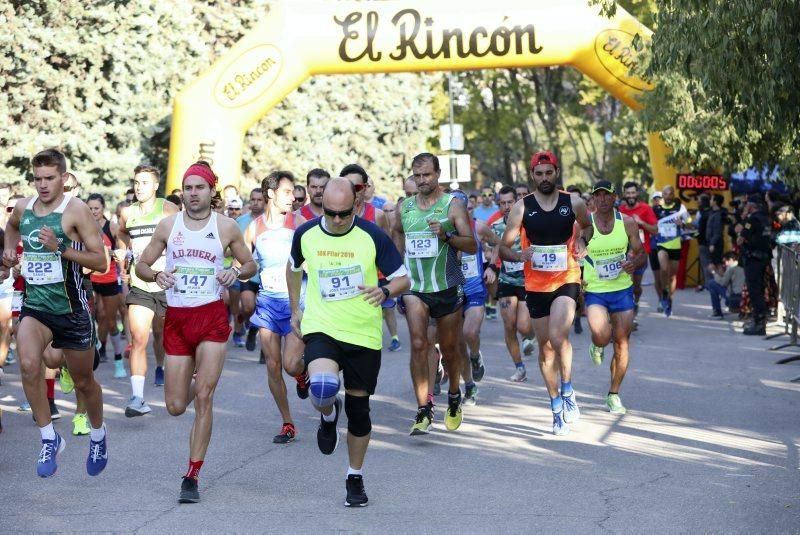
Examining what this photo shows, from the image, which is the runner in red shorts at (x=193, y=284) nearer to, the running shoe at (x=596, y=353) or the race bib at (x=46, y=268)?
the race bib at (x=46, y=268)

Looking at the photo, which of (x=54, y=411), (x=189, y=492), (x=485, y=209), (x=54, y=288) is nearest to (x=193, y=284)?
(x=54, y=288)

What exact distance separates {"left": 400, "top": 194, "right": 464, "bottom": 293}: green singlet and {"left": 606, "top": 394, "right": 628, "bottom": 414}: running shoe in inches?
72.5

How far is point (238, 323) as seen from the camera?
17281 millimetres

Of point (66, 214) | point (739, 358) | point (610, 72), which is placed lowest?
point (739, 358)

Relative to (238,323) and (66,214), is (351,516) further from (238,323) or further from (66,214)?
(238,323)

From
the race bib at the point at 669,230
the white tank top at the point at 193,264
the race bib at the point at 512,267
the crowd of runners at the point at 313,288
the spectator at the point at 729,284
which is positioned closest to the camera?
the crowd of runners at the point at 313,288

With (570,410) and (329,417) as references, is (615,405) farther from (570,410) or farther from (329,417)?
(329,417)

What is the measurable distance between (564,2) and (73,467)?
46.1ft

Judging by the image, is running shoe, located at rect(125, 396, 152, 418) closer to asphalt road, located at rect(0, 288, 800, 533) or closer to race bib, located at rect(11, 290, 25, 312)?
asphalt road, located at rect(0, 288, 800, 533)

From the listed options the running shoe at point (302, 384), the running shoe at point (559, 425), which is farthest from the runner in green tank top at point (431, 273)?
the running shoe at point (302, 384)

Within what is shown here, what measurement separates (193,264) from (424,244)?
2344 millimetres

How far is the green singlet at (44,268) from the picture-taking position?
8.21 m

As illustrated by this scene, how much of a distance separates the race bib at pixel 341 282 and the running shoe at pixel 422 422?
8.20ft

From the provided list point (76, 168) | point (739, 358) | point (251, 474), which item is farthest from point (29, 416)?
point (76, 168)
